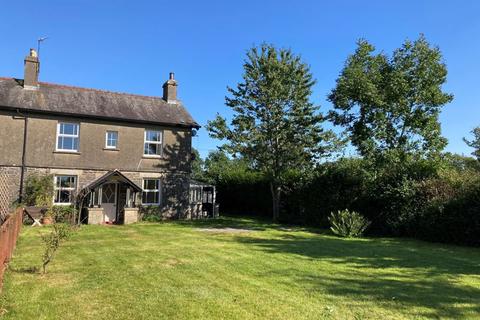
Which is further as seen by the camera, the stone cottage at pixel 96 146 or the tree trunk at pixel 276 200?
the tree trunk at pixel 276 200

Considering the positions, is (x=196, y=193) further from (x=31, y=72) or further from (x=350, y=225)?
(x=350, y=225)

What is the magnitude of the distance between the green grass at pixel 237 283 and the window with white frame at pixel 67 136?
984cm

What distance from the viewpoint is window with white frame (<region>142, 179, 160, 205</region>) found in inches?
984

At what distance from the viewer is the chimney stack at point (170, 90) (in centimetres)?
2774

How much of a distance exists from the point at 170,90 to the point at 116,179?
25.1 feet

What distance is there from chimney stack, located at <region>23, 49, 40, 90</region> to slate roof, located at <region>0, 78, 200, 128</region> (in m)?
0.33

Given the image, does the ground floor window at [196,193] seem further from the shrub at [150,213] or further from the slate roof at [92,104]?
the slate roof at [92,104]

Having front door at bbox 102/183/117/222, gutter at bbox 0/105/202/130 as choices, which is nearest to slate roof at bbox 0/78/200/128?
gutter at bbox 0/105/202/130

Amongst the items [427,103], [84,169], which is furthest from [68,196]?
[427,103]

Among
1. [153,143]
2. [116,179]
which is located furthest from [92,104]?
[116,179]

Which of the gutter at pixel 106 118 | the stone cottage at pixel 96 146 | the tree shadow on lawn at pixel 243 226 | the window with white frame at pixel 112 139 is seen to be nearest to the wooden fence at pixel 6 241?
the stone cottage at pixel 96 146

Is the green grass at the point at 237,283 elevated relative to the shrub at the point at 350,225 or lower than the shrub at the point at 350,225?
lower

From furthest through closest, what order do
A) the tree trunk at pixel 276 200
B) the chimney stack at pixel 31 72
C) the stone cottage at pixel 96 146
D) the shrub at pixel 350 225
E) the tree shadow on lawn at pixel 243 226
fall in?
the tree trunk at pixel 276 200, the chimney stack at pixel 31 72, the stone cottage at pixel 96 146, the tree shadow on lawn at pixel 243 226, the shrub at pixel 350 225

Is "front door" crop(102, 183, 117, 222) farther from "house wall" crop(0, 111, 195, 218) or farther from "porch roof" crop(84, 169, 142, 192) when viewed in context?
"house wall" crop(0, 111, 195, 218)
